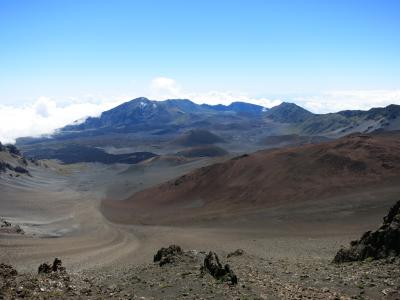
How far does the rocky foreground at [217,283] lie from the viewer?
19.2 m

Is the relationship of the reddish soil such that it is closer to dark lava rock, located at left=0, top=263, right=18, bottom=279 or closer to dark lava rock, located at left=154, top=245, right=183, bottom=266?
dark lava rock, located at left=154, top=245, right=183, bottom=266

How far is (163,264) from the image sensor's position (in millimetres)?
26172

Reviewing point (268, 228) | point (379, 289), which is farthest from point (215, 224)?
point (379, 289)

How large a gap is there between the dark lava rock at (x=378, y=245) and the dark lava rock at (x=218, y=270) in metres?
8.67

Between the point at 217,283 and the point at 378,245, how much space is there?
402 inches

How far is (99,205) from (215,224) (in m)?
42.7

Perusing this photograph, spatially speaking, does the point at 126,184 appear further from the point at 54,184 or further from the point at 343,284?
the point at 343,284

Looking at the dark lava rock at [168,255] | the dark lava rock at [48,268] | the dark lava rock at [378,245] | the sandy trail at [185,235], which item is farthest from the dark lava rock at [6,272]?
the dark lava rock at [378,245]

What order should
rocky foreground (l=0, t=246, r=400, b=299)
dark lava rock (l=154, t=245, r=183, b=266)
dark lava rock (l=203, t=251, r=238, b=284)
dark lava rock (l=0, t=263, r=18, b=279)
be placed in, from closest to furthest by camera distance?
rocky foreground (l=0, t=246, r=400, b=299)
dark lava rock (l=0, t=263, r=18, b=279)
dark lava rock (l=203, t=251, r=238, b=284)
dark lava rock (l=154, t=245, r=183, b=266)

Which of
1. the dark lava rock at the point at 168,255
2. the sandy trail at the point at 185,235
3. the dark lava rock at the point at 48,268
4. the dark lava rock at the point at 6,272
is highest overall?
the dark lava rock at the point at 6,272

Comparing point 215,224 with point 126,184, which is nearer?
point 215,224

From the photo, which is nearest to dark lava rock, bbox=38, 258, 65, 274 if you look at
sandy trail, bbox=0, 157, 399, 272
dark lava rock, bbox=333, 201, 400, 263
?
sandy trail, bbox=0, 157, 399, 272

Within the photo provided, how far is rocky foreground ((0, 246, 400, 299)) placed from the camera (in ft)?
62.8

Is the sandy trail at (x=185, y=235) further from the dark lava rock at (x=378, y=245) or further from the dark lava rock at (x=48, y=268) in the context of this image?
the dark lava rock at (x=48, y=268)
